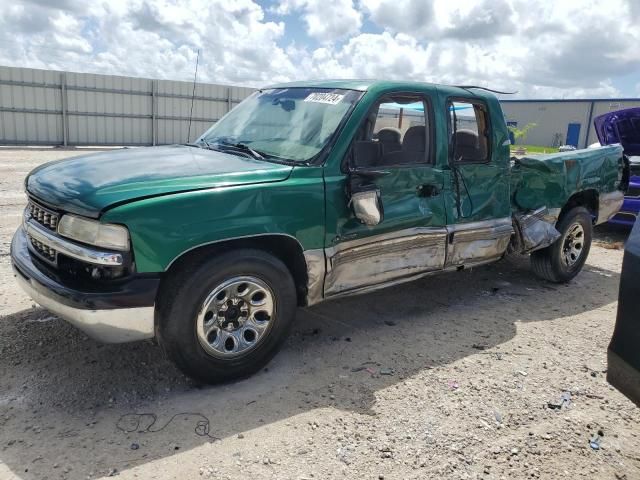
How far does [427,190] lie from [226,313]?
1866mm

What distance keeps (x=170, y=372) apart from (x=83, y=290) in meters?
0.90

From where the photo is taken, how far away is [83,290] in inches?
115

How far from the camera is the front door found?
375 cm

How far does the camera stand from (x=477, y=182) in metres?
4.61

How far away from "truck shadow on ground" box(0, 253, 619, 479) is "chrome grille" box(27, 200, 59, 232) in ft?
3.04

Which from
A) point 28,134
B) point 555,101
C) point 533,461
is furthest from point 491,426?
point 555,101

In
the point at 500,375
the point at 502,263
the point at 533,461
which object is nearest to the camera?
the point at 533,461

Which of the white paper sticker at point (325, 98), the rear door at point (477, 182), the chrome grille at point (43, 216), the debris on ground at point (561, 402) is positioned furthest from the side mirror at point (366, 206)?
the chrome grille at point (43, 216)

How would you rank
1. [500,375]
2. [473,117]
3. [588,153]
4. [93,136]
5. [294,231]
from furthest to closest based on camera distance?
1. [93,136]
2. [588,153]
3. [473,117]
4. [500,375]
5. [294,231]

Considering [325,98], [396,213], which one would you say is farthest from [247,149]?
[396,213]

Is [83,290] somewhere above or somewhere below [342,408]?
above

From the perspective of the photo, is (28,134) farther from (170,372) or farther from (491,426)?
(491,426)

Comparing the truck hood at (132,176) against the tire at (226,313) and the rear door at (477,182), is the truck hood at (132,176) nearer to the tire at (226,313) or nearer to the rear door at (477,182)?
the tire at (226,313)

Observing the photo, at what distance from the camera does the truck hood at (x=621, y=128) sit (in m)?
8.68
